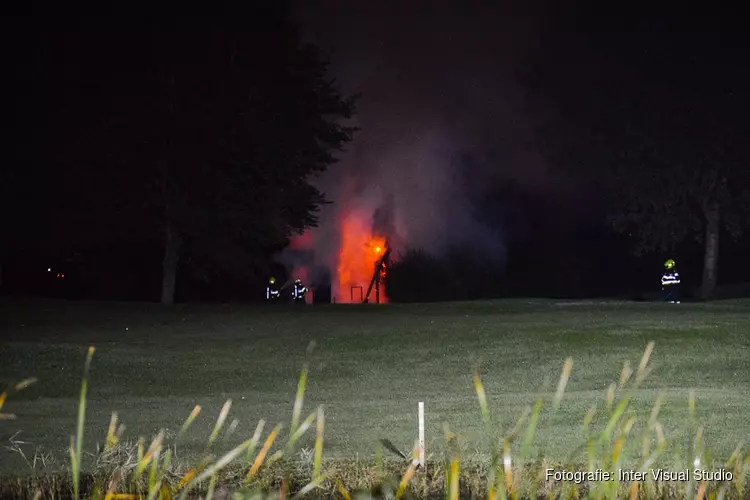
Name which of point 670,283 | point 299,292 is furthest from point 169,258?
point 670,283

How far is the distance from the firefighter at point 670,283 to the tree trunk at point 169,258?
16.7 metres

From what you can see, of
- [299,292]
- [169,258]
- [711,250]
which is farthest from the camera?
[299,292]

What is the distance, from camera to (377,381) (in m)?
17.7

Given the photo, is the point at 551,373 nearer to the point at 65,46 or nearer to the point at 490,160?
the point at 65,46

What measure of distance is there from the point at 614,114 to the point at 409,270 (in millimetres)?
10845

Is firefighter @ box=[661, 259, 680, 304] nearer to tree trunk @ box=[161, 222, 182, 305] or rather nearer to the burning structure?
the burning structure

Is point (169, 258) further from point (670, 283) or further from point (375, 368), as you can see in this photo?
point (375, 368)

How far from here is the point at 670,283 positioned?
3803 centimetres

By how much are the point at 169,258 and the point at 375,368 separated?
20548mm

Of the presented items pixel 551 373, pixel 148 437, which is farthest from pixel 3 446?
pixel 551 373

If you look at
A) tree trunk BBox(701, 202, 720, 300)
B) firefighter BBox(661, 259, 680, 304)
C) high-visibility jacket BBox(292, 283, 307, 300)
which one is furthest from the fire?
tree trunk BBox(701, 202, 720, 300)

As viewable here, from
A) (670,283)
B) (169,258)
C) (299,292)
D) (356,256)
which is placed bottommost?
(299,292)

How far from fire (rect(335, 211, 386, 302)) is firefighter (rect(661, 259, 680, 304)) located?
431 inches

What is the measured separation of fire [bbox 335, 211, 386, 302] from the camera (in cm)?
4388
